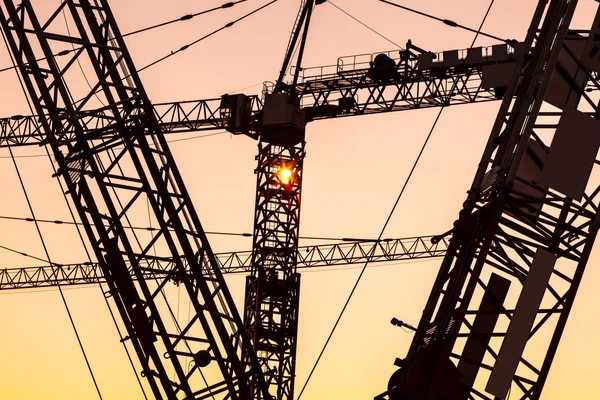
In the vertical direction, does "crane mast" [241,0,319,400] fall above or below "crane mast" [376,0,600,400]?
above

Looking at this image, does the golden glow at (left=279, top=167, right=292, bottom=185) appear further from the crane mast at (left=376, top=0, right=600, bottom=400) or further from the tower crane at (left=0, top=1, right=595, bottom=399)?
the crane mast at (left=376, top=0, right=600, bottom=400)

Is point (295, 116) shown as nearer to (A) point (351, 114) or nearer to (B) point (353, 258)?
(A) point (351, 114)

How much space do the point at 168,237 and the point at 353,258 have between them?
25516 millimetres

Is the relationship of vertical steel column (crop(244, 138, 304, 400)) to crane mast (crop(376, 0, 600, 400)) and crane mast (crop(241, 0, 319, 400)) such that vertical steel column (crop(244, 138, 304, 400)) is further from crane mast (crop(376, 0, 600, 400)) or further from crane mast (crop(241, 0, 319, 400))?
crane mast (crop(376, 0, 600, 400))

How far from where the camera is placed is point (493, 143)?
624 inches

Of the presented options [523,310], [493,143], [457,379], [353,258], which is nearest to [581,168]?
[493,143]

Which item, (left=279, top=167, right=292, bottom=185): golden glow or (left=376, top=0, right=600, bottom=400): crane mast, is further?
(left=279, top=167, right=292, bottom=185): golden glow

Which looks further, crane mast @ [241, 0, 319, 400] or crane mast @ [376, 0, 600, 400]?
crane mast @ [241, 0, 319, 400]

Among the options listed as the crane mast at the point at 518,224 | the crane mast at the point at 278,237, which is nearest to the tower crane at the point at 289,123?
the crane mast at the point at 278,237

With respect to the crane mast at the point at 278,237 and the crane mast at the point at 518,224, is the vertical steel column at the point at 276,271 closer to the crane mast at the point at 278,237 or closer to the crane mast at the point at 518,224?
the crane mast at the point at 278,237

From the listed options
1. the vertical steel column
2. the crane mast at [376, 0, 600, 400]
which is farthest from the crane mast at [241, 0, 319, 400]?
the crane mast at [376, 0, 600, 400]

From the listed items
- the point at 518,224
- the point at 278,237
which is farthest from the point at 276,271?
the point at 518,224

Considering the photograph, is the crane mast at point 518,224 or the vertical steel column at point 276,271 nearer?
the crane mast at point 518,224

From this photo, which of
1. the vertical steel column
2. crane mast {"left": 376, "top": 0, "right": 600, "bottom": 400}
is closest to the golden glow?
the vertical steel column
